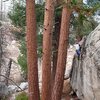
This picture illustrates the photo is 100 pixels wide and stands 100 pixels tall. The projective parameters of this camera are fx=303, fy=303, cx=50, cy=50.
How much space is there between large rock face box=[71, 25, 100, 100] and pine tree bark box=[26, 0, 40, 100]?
6.23 ft

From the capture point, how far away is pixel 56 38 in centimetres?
1500

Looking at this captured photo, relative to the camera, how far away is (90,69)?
34.1 ft

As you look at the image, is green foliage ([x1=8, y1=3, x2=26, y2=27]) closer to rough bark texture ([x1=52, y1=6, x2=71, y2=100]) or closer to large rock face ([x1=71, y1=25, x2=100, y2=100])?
rough bark texture ([x1=52, y1=6, x2=71, y2=100])

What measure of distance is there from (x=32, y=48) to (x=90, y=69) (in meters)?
2.14

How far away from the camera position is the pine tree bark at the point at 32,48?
9.79 m

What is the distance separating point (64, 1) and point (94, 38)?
2391 mm

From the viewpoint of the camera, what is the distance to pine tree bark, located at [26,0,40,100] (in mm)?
9789

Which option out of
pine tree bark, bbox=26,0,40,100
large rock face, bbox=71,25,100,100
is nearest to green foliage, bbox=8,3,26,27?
Result: large rock face, bbox=71,25,100,100

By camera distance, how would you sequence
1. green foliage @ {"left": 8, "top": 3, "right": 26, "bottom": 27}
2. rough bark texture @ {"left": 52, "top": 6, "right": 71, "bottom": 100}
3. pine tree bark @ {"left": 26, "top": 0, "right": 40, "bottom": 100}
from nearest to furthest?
pine tree bark @ {"left": 26, "top": 0, "right": 40, "bottom": 100}
rough bark texture @ {"left": 52, "top": 6, "right": 71, "bottom": 100}
green foliage @ {"left": 8, "top": 3, "right": 26, "bottom": 27}

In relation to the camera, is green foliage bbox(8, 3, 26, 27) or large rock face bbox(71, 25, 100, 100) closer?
large rock face bbox(71, 25, 100, 100)

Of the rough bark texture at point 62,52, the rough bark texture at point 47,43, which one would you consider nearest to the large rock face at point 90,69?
the rough bark texture at point 62,52

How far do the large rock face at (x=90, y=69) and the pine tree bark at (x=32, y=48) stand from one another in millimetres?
1899

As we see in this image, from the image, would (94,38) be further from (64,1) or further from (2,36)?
(2,36)

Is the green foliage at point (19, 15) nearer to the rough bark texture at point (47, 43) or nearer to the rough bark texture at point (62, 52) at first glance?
the rough bark texture at point (62, 52)
